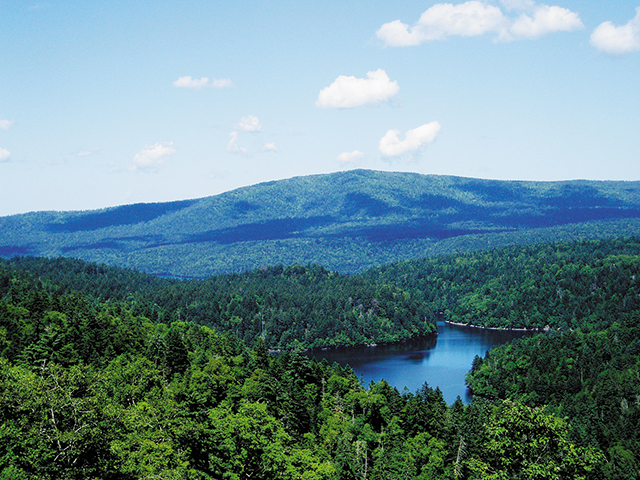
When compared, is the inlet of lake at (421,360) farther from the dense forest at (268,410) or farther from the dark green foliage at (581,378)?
the dense forest at (268,410)

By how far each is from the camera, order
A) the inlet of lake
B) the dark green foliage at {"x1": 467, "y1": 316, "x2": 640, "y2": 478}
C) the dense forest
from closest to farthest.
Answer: the dense forest, the dark green foliage at {"x1": 467, "y1": 316, "x2": 640, "y2": 478}, the inlet of lake

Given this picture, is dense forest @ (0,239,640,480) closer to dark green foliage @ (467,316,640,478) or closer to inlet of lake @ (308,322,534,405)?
dark green foliage @ (467,316,640,478)

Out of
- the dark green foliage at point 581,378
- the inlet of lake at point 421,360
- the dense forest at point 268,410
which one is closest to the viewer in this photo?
the dense forest at point 268,410

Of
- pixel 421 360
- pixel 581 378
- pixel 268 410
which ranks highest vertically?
pixel 268 410

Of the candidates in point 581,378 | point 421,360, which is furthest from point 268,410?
point 421,360

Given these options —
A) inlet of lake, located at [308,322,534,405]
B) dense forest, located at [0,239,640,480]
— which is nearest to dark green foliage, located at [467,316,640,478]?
dense forest, located at [0,239,640,480]

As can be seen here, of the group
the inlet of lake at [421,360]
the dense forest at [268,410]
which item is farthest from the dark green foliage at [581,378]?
the inlet of lake at [421,360]

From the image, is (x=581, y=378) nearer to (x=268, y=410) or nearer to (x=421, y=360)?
(x=421, y=360)

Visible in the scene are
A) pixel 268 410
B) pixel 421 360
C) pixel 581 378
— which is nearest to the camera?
pixel 268 410
